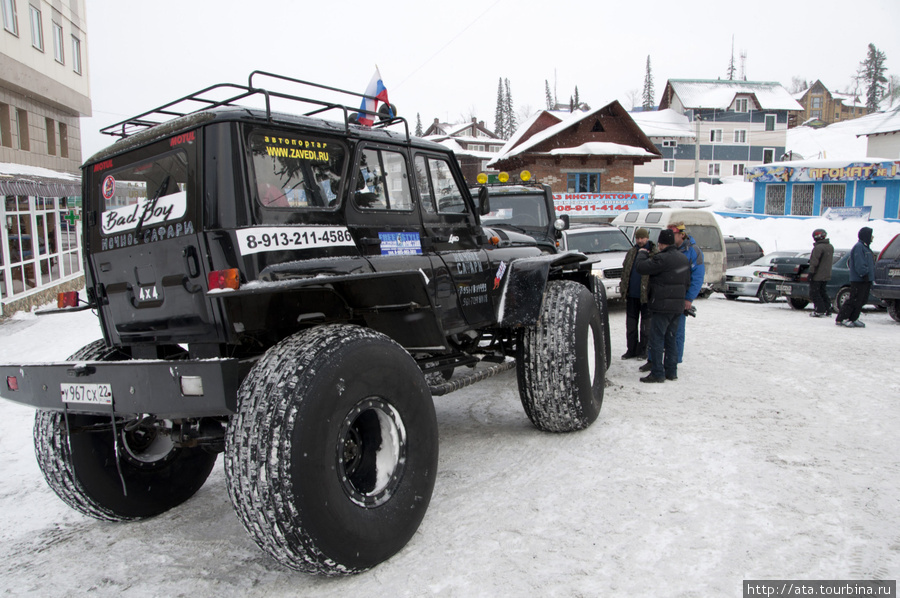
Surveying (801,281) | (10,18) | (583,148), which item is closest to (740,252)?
(801,281)

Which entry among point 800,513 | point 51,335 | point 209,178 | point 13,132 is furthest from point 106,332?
point 13,132

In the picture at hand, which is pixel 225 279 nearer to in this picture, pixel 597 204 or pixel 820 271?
pixel 820 271

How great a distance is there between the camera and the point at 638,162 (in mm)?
31734

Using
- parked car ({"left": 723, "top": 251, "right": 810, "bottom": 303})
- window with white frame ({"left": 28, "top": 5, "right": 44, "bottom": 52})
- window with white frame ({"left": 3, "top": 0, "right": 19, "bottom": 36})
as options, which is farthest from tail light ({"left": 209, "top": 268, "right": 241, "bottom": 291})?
window with white frame ({"left": 28, "top": 5, "right": 44, "bottom": 52})

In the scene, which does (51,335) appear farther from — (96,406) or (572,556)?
(572,556)

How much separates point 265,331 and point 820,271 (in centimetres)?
1199

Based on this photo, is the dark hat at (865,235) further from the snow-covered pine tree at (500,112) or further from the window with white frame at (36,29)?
the snow-covered pine tree at (500,112)

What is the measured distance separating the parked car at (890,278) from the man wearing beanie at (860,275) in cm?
72

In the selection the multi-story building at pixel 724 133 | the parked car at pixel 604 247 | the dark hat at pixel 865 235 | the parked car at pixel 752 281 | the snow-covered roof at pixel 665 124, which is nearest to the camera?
the dark hat at pixel 865 235

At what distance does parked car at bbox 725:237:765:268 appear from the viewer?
65.6 ft

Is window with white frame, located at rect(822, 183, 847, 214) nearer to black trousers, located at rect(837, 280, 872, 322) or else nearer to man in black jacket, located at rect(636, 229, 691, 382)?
black trousers, located at rect(837, 280, 872, 322)

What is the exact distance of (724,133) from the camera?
56938 millimetres

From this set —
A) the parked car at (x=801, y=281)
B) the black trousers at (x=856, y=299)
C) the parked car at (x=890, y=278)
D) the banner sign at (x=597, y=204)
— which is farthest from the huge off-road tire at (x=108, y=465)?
the banner sign at (x=597, y=204)

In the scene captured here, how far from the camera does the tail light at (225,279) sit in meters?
2.90
